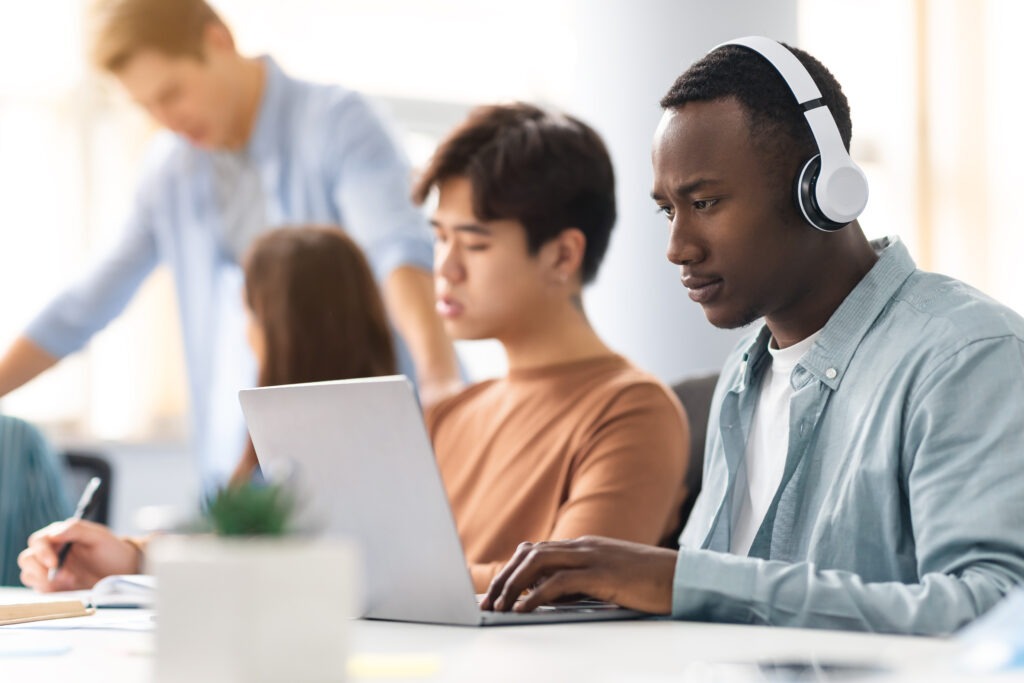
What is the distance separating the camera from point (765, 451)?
1271 mm

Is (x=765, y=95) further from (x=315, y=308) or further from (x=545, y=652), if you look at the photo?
(x=315, y=308)

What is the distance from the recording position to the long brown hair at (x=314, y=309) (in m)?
2.09

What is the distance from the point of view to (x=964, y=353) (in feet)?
3.40

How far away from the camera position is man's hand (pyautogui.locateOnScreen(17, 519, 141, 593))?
1.47 metres

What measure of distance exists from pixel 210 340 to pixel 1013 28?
125 inches

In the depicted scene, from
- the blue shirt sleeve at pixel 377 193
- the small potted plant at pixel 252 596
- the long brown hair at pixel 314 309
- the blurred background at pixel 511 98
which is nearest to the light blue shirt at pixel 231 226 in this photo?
the blue shirt sleeve at pixel 377 193

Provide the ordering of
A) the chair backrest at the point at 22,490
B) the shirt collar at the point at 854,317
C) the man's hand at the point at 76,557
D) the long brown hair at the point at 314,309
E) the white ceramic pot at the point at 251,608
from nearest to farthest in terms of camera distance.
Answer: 1. the white ceramic pot at the point at 251,608
2. the shirt collar at the point at 854,317
3. the man's hand at the point at 76,557
4. the chair backrest at the point at 22,490
5. the long brown hair at the point at 314,309

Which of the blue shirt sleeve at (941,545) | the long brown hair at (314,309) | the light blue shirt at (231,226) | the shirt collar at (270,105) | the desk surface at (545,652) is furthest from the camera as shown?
the shirt collar at (270,105)

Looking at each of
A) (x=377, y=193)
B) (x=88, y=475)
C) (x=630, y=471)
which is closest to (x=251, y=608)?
(x=630, y=471)

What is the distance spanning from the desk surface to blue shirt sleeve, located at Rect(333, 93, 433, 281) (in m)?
1.72

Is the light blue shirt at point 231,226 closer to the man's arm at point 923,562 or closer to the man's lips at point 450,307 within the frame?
the man's lips at point 450,307

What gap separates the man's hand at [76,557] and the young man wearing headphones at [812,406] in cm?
66

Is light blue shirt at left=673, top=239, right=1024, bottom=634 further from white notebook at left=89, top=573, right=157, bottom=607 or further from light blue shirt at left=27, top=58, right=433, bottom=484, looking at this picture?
light blue shirt at left=27, top=58, right=433, bottom=484

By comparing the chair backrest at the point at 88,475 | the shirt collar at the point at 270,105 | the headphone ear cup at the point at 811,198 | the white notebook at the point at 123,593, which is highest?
the shirt collar at the point at 270,105
